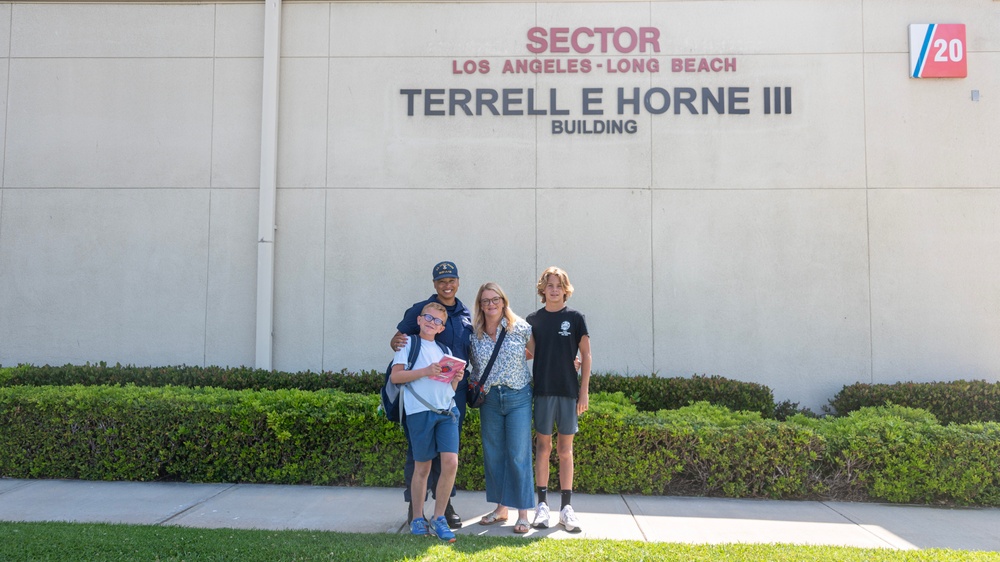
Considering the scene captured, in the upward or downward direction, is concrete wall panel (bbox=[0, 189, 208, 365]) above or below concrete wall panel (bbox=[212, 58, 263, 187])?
below

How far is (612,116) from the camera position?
9.13 meters

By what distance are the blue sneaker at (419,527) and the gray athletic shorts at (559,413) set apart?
3.63 ft

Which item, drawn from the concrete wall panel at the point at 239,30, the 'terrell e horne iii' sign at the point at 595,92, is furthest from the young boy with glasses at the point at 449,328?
the concrete wall panel at the point at 239,30

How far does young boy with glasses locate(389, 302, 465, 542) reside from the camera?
489 cm

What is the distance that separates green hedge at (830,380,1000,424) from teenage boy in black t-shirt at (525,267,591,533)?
4290 millimetres

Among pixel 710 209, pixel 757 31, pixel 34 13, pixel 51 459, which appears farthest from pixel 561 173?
pixel 34 13

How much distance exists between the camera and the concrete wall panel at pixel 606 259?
8969mm

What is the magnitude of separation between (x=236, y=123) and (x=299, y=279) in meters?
2.21

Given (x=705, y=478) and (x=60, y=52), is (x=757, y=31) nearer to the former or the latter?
(x=705, y=478)

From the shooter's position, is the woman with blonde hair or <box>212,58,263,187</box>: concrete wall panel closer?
the woman with blonde hair


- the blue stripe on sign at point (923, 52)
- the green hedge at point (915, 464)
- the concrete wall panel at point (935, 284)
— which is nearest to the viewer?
the green hedge at point (915, 464)

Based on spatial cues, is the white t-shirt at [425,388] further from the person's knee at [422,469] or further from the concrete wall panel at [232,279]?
the concrete wall panel at [232,279]

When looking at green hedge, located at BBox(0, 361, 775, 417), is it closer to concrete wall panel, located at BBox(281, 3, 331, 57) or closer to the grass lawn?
the grass lawn

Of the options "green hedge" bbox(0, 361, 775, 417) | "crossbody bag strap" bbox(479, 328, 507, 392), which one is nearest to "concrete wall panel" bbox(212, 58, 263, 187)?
"green hedge" bbox(0, 361, 775, 417)
